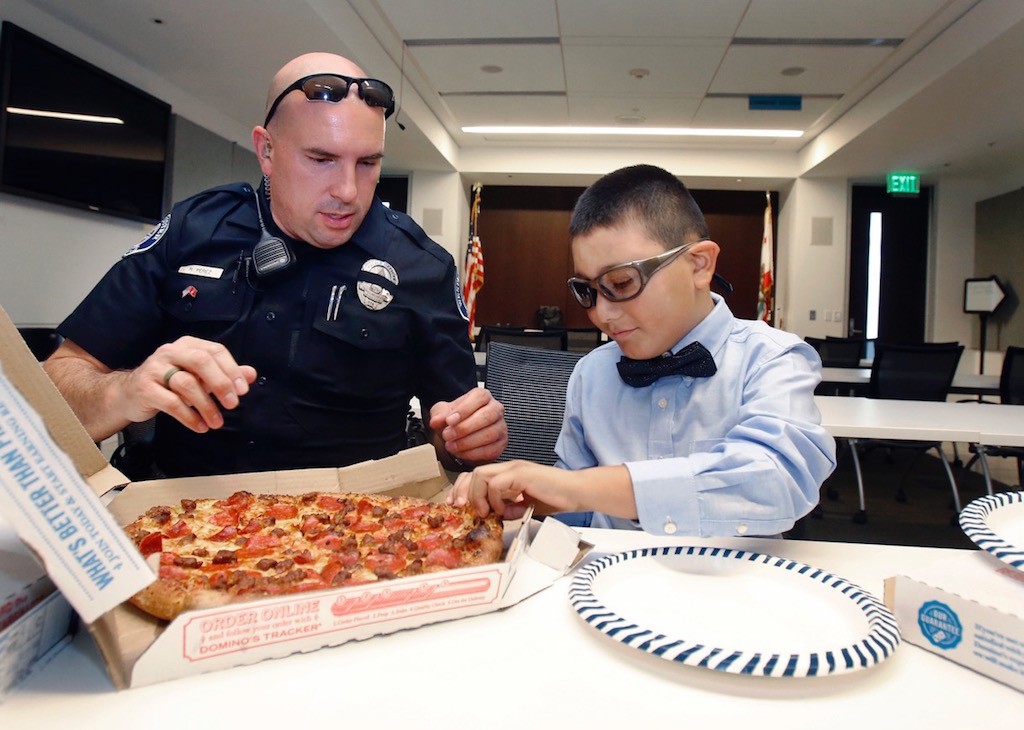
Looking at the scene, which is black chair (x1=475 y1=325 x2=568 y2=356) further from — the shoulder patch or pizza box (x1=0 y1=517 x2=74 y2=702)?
pizza box (x1=0 y1=517 x2=74 y2=702)

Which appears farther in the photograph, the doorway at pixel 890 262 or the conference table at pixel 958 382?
the doorway at pixel 890 262

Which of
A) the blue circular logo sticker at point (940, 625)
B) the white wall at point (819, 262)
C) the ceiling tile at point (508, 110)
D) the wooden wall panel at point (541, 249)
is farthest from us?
the wooden wall panel at point (541, 249)

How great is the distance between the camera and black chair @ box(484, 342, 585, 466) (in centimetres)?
185

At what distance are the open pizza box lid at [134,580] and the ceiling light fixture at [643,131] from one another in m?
7.88

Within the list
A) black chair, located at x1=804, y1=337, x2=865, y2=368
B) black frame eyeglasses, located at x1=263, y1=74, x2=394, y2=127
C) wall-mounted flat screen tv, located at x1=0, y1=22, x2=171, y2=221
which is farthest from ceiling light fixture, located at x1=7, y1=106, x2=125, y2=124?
black chair, located at x1=804, y1=337, x2=865, y2=368

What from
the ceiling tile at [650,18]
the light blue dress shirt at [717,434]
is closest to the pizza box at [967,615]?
the light blue dress shirt at [717,434]

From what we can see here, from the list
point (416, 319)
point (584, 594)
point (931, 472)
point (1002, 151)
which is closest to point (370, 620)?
point (584, 594)

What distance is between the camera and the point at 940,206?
29.0 feet

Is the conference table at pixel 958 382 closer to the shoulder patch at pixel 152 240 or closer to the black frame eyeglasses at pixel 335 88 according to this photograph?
the black frame eyeglasses at pixel 335 88

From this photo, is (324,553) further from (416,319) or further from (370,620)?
(416,319)

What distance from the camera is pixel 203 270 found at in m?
1.67

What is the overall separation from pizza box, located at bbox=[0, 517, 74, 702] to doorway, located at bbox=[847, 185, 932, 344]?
32.5 feet

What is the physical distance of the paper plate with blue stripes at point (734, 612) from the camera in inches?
22.8

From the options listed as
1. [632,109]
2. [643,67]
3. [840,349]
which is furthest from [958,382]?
[632,109]
